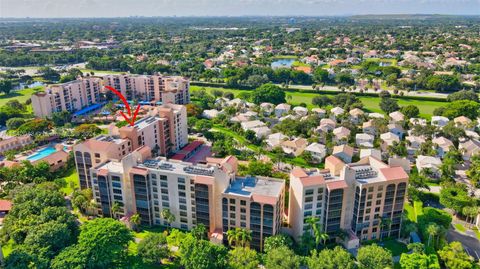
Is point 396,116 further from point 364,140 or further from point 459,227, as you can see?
point 459,227

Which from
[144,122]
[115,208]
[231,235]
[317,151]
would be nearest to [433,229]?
[231,235]

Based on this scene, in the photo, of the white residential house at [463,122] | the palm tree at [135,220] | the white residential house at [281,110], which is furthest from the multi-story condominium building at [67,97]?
the white residential house at [463,122]

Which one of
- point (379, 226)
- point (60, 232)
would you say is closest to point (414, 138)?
point (379, 226)

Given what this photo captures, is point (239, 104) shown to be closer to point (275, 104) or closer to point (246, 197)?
point (275, 104)

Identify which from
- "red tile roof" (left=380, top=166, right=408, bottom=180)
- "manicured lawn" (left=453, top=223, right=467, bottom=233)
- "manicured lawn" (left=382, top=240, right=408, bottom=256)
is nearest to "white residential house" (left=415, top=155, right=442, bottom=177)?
"manicured lawn" (left=453, top=223, right=467, bottom=233)

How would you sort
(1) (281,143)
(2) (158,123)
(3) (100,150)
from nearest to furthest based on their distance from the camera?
(3) (100,150)
(2) (158,123)
(1) (281,143)

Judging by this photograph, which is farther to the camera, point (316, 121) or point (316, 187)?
point (316, 121)
